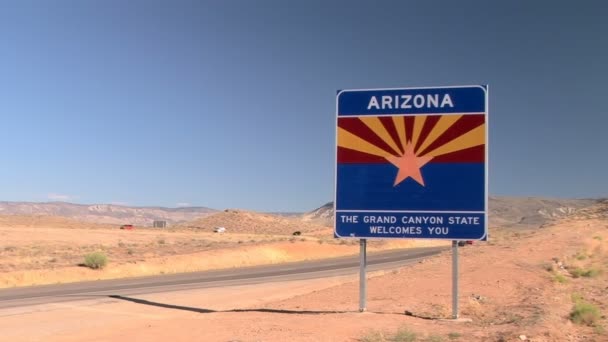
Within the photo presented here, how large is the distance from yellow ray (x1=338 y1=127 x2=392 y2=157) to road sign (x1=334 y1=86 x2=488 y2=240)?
0.02 metres

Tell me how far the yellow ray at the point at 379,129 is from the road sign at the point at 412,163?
19mm

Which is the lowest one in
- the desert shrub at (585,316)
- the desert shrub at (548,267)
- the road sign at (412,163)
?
the desert shrub at (548,267)

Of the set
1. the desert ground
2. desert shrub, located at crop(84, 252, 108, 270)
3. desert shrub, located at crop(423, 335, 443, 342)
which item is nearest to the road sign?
the desert ground

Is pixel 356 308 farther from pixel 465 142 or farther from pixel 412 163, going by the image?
pixel 465 142

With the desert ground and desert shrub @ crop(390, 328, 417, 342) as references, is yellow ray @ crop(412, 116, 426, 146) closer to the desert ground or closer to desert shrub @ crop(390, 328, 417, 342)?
the desert ground

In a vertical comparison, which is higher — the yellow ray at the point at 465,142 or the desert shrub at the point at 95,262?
the yellow ray at the point at 465,142

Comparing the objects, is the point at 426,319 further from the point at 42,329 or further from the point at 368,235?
the point at 42,329

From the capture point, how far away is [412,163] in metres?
12.6

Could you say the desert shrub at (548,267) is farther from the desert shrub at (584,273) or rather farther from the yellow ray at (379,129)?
the yellow ray at (379,129)

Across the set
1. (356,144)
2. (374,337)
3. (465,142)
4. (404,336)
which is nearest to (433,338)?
(404,336)

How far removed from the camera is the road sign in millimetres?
12219

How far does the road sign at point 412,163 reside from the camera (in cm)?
1222

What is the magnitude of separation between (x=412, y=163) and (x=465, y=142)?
1028 mm

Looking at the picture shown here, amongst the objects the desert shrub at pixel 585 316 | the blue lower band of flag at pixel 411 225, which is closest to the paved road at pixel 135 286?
the blue lower band of flag at pixel 411 225
